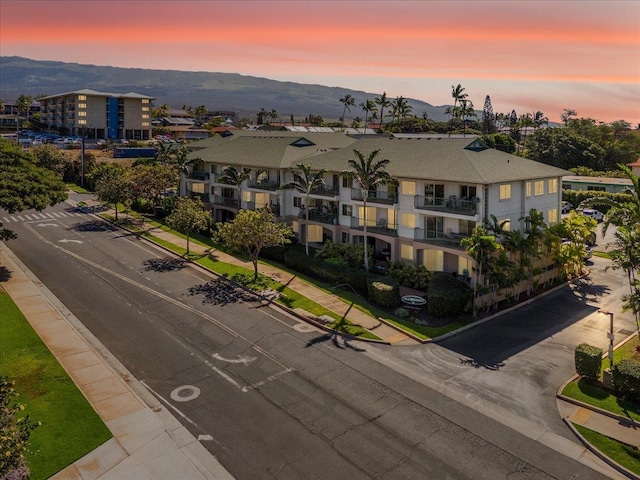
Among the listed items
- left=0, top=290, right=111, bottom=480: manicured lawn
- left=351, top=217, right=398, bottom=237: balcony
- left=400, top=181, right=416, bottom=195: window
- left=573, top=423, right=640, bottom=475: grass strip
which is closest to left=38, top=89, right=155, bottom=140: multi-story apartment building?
left=351, top=217, right=398, bottom=237: balcony

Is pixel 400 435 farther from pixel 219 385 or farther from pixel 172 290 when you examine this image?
pixel 172 290

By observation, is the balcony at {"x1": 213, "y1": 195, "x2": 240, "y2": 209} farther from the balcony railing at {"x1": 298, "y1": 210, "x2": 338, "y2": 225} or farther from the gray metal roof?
the balcony railing at {"x1": 298, "y1": 210, "x2": 338, "y2": 225}

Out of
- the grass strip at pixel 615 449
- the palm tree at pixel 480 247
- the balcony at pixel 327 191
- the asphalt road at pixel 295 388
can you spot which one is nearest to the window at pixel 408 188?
the balcony at pixel 327 191

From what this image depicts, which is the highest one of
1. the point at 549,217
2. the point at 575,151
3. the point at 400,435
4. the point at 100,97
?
the point at 100,97

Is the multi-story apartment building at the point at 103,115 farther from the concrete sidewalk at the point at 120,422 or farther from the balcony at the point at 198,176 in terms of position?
the concrete sidewalk at the point at 120,422

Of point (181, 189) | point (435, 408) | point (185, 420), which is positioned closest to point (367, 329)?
point (435, 408)

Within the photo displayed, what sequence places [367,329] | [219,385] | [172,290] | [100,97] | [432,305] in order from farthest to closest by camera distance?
[100,97]
[172,290]
[432,305]
[367,329]
[219,385]
